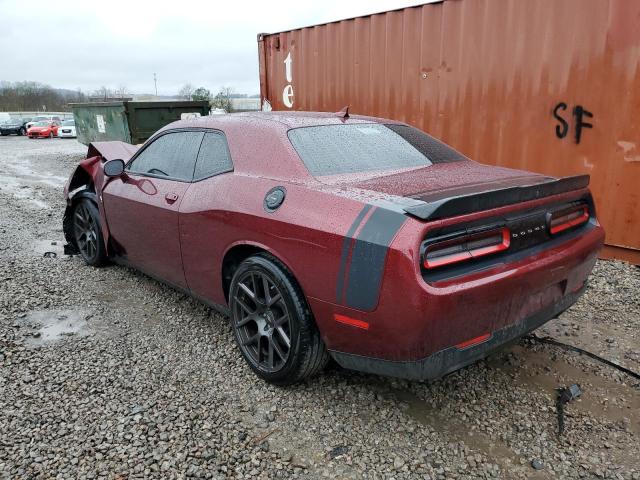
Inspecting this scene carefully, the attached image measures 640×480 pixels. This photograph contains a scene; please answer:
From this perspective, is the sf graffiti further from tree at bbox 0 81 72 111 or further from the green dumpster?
tree at bbox 0 81 72 111

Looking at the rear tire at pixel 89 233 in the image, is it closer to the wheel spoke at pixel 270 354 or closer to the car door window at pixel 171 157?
the car door window at pixel 171 157

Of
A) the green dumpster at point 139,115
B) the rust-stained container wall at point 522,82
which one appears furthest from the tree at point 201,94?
the rust-stained container wall at point 522,82

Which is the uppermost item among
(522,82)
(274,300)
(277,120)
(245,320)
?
(522,82)

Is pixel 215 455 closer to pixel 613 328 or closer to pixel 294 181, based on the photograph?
pixel 294 181

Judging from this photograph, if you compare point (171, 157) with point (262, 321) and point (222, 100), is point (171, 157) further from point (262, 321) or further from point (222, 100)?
point (222, 100)

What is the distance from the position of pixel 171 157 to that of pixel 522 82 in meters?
3.63

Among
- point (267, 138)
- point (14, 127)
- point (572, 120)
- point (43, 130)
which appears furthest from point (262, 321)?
point (14, 127)

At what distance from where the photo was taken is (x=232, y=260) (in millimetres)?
3049

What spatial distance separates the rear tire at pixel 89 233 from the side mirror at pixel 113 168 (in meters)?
0.85

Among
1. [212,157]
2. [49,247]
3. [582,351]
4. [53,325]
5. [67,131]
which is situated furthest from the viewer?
[67,131]

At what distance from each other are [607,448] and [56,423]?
2687 mm

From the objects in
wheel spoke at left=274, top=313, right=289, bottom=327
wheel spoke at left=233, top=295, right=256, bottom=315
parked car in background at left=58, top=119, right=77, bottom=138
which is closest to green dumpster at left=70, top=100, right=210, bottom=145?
wheel spoke at left=233, top=295, right=256, bottom=315

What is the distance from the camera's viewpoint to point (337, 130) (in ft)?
10.3

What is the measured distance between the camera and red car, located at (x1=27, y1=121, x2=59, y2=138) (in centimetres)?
2808
